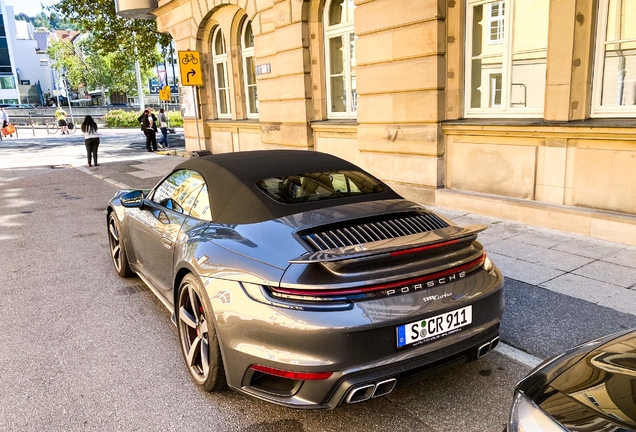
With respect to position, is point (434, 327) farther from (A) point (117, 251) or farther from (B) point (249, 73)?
(B) point (249, 73)

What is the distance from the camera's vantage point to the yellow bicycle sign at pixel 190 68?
49.2 ft

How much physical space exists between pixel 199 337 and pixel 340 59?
8.98 m

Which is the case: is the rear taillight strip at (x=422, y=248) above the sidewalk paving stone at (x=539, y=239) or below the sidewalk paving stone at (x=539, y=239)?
above

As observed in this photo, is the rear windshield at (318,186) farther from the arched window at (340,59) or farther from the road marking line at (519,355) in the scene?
the arched window at (340,59)

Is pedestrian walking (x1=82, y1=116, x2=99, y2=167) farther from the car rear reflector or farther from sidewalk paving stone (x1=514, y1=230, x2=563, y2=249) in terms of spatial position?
the car rear reflector

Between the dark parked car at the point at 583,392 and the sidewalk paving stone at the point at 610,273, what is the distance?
307 cm

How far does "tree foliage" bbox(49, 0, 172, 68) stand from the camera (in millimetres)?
24031

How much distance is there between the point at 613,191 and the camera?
20.0ft

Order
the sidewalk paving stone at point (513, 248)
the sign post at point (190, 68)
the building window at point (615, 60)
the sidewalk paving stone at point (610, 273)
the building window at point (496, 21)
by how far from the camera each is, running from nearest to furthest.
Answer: the sidewalk paving stone at point (610, 273) < the sidewalk paving stone at point (513, 248) < the building window at point (615, 60) < the building window at point (496, 21) < the sign post at point (190, 68)

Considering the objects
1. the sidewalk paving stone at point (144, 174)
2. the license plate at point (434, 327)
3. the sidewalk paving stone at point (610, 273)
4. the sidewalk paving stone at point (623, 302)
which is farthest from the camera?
the sidewalk paving stone at point (144, 174)

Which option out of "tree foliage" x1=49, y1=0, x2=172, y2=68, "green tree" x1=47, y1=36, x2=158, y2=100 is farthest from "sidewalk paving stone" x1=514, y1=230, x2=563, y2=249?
"green tree" x1=47, y1=36, x2=158, y2=100

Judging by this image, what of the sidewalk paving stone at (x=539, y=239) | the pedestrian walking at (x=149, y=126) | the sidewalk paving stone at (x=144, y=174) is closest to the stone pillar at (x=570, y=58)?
the sidewalk paving stone at (x=539, y=239)

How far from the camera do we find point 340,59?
11023 mm

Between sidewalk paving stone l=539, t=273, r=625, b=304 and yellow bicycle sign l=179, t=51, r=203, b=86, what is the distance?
12.7 meters
